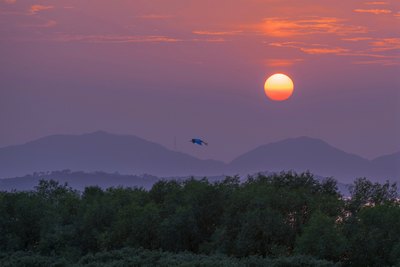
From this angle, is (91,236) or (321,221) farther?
(91,236)

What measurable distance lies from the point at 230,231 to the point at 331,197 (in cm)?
1262

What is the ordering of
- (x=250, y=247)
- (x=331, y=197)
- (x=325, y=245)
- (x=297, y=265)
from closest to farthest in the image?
(x=297, y=265)
(x=325, y=245)
(x=250, y=247)
(x=331, y=197)

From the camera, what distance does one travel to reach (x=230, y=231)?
73.4 meters

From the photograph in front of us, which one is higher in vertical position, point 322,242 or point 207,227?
point 207,227

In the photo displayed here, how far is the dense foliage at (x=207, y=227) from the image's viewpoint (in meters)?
65.8

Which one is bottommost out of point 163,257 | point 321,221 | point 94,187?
point 163,257

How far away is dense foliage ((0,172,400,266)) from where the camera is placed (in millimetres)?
65750

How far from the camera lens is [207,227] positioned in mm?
76125

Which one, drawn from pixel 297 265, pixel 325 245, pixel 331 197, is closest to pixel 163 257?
pixel 297 265

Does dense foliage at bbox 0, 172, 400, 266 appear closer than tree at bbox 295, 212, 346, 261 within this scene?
No

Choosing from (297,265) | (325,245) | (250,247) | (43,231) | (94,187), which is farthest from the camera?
(94,187)

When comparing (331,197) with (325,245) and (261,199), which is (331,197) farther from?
(325,245)

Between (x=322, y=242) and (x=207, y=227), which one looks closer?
(x=322, y=242)

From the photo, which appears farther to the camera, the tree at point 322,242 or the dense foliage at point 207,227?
the dense foliage at point 207,227
